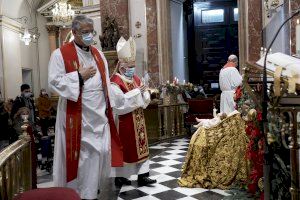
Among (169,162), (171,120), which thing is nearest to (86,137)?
(169,162)

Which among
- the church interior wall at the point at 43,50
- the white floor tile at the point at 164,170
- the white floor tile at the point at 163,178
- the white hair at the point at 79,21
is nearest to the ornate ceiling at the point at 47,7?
the church interior wall at the point at 43,50

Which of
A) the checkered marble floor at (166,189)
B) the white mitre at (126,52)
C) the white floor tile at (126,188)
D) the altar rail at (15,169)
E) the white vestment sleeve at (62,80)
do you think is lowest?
the white floor tile at (126,188)

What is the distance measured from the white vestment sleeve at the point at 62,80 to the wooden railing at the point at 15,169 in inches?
37.2

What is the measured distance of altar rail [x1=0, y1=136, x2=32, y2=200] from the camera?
6.60ft

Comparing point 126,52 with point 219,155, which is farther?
point 126,52

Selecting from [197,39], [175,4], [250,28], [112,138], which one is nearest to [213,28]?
[197,39]

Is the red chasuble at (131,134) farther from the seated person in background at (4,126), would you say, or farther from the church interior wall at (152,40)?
the church interior wall at (152,40)

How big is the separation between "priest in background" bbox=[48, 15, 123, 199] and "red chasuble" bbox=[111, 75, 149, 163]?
101cm

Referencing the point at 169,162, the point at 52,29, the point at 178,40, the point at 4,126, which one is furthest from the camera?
the point at 52,29

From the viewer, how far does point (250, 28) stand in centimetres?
1019

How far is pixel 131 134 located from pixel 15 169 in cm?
279

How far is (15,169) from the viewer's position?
2293 millimetres

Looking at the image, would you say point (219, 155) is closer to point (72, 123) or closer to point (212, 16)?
point (72, 123)

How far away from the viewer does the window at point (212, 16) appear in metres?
14.9
